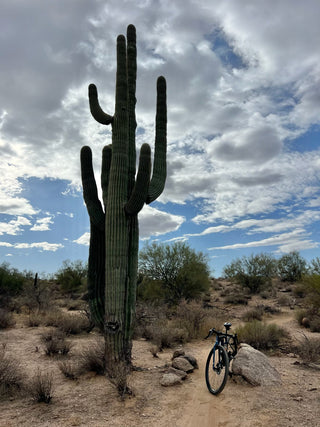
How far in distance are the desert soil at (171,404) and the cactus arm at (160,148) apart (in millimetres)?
4320

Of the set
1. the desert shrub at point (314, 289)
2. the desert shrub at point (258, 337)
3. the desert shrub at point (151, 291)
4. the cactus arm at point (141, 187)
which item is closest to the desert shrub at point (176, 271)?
the desert shrub at point (151, 291)

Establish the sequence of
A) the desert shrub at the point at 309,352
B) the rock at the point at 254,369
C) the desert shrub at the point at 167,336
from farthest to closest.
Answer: the desert shrub at the point at 167,336
the desert shrub at the point at 309,352
the rock at the point at 254,369

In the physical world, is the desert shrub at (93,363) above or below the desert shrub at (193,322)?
below

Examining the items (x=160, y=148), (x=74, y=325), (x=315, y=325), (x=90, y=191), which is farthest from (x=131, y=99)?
(x=315, y=325)

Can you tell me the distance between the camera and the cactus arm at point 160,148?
8.32 metres

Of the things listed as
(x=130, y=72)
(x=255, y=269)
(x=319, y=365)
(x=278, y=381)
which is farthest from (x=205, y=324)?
(x=255, y=269)

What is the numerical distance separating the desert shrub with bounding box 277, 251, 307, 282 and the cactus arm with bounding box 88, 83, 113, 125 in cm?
2968

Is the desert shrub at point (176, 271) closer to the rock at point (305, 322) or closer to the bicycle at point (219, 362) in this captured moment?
the rock at point (305, 322)

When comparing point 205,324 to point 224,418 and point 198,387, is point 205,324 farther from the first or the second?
point 224,418

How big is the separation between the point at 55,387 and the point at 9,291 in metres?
21.6

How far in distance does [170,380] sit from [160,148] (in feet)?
19.0

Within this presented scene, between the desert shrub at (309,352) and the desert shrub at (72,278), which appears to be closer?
the desert shrub at (309,352)

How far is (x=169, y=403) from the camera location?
579cm

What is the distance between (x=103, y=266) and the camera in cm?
Result: 809
